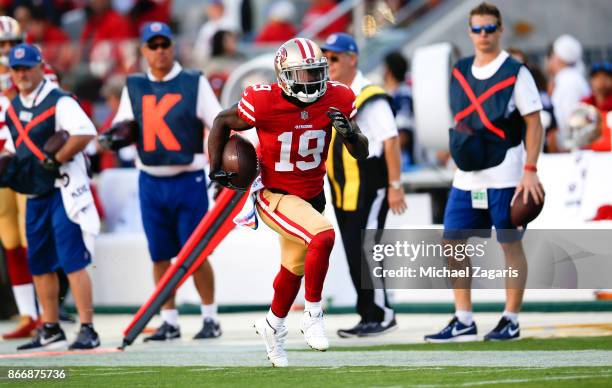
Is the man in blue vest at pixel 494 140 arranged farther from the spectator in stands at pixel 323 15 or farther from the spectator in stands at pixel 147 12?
the spectator in stands at pixel 147 12

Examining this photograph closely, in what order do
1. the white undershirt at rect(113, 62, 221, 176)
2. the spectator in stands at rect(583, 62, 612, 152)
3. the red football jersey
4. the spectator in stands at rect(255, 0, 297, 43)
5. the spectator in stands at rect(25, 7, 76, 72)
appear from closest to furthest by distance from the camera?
the red football jersey
the white undershirt at rect(113, 62, 221, 176)
the spectator in stands at rect(583, 62, 612, 152)
the spectator in stands at rect(255, 0, 297, 43)
the spectator in stands at rect(25, 7, 76, 72)

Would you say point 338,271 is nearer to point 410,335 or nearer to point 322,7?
point 410,335

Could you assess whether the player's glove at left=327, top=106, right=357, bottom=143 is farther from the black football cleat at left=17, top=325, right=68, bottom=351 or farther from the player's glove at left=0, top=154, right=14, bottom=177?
the black football cleat at left=17, top=325, right=68, bottom=351

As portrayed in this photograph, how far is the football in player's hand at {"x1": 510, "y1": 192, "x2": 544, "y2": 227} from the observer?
380 inches

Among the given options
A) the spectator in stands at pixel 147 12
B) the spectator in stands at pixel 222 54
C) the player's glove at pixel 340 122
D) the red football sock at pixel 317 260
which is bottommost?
the red football sock at pixel 317 260

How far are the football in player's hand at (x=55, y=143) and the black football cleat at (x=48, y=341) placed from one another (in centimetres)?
137

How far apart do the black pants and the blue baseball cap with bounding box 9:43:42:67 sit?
8.31 ft

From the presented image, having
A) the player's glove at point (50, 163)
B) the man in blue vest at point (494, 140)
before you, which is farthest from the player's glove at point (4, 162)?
the man in blue vest at point (494, 140)

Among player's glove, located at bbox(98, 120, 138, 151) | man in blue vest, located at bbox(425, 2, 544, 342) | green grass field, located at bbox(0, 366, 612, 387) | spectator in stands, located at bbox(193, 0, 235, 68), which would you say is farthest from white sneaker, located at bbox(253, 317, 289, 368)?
spectator in stands, located at bbox(193, 0, 235, 68)

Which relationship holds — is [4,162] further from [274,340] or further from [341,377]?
[341,377]

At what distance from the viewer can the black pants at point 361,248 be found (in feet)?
34.7

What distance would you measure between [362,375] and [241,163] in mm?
1501

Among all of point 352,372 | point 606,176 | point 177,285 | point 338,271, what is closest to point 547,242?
point 606,176

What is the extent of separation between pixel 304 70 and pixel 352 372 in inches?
69.1
